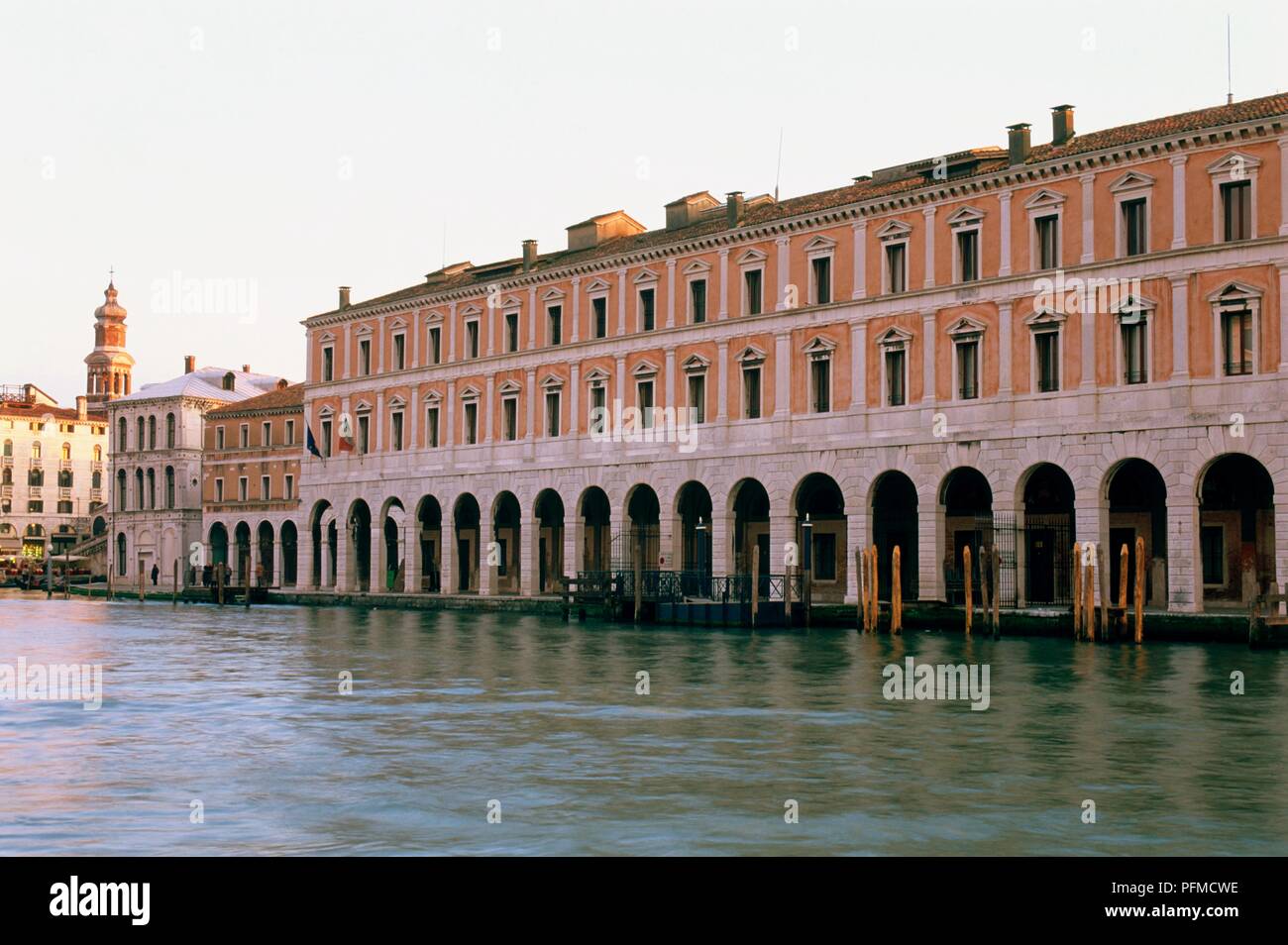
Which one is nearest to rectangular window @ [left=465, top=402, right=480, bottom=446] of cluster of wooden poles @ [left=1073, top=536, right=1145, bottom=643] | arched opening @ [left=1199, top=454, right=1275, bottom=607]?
cluster of wooden poles @ [left=1073, top=536, right=1145, bottom=643]

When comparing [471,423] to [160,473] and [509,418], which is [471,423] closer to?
[509,418]

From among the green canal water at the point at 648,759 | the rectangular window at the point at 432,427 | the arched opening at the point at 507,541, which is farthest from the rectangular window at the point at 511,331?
the green canal water at the point at 648,759

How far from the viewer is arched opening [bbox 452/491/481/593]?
5216 cm

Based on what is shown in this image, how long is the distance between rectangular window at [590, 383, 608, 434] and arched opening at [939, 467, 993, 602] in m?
11.6

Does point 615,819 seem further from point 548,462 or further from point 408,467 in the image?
point 408,467

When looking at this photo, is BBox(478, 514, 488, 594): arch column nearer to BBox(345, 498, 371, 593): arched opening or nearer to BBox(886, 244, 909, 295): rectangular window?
BBox(345, 498, 371, 593): arched opening

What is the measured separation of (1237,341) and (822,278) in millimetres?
11901

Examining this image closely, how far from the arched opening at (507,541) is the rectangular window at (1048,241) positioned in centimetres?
2173

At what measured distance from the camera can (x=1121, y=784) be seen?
11969 mm

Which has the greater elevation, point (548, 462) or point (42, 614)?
point (548, 462)

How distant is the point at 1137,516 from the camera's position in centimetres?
3647

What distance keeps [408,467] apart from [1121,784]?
42968 mm

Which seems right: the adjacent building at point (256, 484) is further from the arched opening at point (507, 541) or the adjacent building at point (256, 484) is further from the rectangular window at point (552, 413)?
the rectangular window at point (552, 413)
